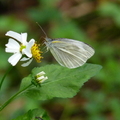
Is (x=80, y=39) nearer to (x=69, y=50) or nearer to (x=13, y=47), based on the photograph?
(x=69, y=50)

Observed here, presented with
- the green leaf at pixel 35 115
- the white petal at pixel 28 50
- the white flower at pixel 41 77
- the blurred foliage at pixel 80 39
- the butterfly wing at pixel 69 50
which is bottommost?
the blurred foliage at pixel 80 39

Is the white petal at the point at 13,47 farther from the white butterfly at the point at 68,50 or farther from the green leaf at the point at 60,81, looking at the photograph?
the white butterfly at the point at 68,50

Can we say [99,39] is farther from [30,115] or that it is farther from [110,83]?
[30,115]

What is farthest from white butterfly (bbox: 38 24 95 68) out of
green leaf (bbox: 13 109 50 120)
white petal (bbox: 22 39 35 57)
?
green leaf (bbox: 13 109 50 120)

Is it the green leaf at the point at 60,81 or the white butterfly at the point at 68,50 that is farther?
the white butterfly at the point at 68,50

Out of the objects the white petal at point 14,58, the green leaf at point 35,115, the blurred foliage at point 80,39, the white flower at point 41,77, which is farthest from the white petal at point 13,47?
the blurred foliage at point 80,39

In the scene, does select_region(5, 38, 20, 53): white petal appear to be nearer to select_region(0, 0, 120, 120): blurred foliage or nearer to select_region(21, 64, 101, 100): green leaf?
select_region(21, 64, 101, 100): green leaf

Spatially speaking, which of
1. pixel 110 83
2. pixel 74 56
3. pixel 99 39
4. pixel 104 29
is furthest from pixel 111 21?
pixel 74 56

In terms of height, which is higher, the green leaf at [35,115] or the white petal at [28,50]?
the white petal at [28,50]
